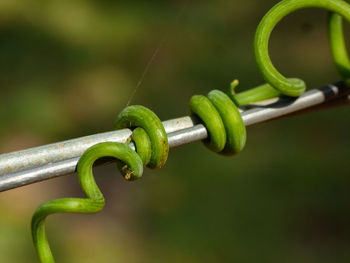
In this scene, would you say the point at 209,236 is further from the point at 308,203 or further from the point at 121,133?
the point at 121,133

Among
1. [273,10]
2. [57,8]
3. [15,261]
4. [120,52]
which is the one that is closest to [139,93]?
[120,52]

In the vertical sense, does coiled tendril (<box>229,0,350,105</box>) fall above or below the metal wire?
above

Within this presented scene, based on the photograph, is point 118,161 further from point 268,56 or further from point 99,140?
point 268,56

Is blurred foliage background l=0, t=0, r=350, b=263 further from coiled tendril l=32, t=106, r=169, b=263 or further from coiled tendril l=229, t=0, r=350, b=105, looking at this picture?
coiled tendril l=32, t=106, r=169, b=263

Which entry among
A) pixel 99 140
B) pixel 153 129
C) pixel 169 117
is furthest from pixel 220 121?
pixel 169 117

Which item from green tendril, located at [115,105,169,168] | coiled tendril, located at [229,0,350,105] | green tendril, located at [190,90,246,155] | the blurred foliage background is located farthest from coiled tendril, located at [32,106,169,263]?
the blurred foliage background

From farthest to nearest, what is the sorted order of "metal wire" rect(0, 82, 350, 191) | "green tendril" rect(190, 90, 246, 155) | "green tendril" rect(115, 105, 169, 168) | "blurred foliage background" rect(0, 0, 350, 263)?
"blurred foliage background" rect(0, 0, 350, 263) < "green tendril" rect(190, 90, 246, 155) < "green tendril" rect(115, 105, 169, 168) < "metal wire" rect(0, 82, 350, 191)
